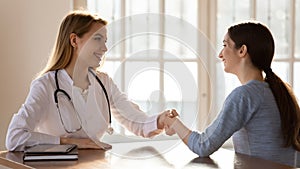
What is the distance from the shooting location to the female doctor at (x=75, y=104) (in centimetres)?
227

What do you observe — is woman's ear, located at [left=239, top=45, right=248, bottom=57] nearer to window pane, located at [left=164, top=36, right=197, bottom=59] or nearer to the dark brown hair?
the dark brown hair

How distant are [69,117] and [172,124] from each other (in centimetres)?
42

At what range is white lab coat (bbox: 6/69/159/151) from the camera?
227 cm

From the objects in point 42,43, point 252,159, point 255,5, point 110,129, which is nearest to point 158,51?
point 110,129

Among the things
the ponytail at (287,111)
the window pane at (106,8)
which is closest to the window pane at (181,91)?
the ponytail at (287,111)

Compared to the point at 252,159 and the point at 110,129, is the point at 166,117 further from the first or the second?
the point at 252,159

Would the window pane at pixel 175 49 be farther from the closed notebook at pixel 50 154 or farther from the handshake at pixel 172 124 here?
the closed notebook at pixel 50 154

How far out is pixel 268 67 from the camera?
86.9 inches

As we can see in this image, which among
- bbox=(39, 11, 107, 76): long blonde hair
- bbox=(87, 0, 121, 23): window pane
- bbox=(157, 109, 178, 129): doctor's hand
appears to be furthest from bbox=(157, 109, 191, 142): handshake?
bbox=(87, 0, 121, 23): window pane

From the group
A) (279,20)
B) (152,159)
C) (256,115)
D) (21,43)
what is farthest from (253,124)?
(279,20)

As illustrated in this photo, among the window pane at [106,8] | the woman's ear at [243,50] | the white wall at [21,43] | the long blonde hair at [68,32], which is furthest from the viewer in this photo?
the window pane at [106,8]

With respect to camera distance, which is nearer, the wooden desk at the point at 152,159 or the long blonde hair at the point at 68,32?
the wooden desk at the point at 152,159

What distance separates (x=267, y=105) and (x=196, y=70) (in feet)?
4.76

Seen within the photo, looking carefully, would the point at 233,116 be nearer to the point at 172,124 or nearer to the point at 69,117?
the point at 172,124
